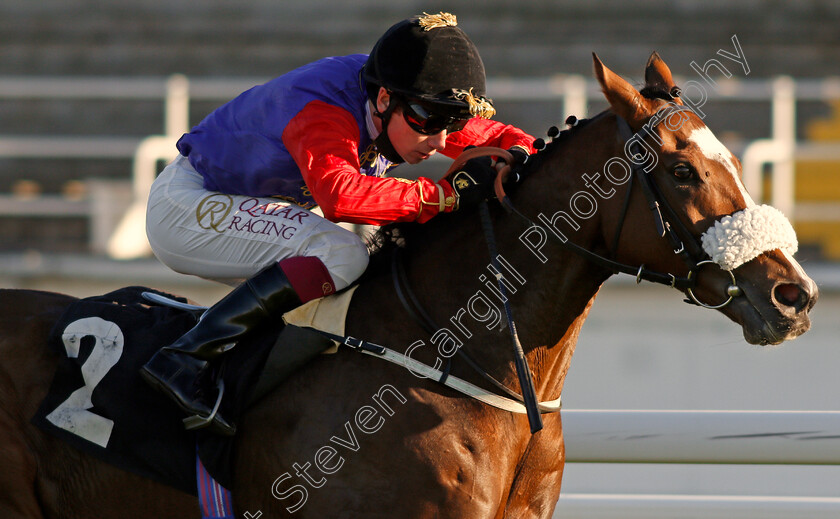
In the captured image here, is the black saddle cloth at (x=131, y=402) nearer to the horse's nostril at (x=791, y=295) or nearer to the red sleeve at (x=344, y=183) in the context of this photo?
the red sleeve at (x=344, y=183)

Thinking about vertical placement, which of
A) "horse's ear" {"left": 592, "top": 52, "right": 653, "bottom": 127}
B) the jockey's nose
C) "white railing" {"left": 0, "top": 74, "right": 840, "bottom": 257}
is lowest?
"white railing" {"left": 0, "top": 74, "right": 840, "bottom": 257}

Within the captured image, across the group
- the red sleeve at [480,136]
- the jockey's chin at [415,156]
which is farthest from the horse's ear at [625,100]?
the red sleeve at [480,136]

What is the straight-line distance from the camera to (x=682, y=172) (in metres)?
2.31

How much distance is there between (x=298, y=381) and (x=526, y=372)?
57 cm

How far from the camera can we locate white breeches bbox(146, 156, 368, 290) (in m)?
2.54

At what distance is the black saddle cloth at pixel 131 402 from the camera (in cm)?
249

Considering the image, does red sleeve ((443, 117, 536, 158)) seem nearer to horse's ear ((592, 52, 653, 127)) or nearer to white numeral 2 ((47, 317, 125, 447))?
horse's ear ((592, 52, 653, 127))

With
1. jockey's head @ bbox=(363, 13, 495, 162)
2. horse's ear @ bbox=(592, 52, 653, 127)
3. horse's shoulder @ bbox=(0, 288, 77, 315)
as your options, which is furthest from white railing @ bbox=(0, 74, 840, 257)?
horse's ear @ bbox=(592, 52, 653, 127)

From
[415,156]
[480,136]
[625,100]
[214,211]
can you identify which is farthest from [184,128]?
[625,100]

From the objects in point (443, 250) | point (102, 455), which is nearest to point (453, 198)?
point (443, 250)

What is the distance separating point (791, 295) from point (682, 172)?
372 mm

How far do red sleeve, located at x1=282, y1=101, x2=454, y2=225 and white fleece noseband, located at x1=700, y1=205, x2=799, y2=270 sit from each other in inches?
25.5

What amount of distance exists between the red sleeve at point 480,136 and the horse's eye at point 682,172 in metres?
0.81

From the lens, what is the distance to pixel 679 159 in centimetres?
232
